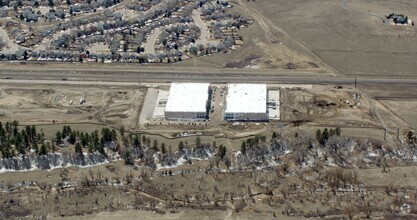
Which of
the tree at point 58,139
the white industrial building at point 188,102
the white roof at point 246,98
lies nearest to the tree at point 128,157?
the tree at point 58,139

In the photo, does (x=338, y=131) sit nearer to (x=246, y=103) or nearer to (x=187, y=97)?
(x=246, y=103)

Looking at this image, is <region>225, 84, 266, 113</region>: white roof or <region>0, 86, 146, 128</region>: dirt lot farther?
<region>0, 86, 146, 128</region>: dirt lot

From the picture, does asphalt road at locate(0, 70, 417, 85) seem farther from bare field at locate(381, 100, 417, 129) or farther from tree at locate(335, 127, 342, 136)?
tree at locate(335, 127, 342, 136)

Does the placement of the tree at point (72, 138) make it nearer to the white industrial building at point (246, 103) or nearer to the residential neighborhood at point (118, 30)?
the white industrial building at point (246, 103)

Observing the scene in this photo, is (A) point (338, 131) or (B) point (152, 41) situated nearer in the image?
(A) point (338, 131)

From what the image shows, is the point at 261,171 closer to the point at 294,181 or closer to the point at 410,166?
the point at 294,181

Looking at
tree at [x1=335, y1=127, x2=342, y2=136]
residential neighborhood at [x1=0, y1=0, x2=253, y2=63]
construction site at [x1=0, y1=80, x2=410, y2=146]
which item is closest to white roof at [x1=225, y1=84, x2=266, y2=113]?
construction site at [x1=0, y1=80, x2=410, y2=146]

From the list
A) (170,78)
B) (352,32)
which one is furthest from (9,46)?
(352,32)
